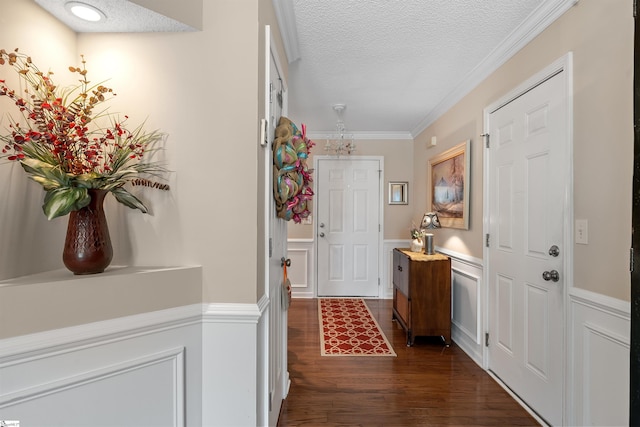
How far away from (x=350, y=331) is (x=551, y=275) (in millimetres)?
1949

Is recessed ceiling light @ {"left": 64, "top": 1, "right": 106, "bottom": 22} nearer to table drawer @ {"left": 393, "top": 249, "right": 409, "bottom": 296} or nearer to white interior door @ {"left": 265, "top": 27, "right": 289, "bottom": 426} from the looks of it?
white interior door @ {"left": 265, "top": 27, "right": 289, "bottom": 426}

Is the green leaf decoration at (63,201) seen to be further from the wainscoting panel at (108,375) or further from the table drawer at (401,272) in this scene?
the table drawer at (401,272)

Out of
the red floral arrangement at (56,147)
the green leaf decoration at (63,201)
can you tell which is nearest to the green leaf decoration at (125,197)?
the red floral arrangement at (56,147)

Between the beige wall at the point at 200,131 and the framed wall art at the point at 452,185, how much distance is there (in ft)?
7.02

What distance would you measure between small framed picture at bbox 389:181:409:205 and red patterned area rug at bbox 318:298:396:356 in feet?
5.08

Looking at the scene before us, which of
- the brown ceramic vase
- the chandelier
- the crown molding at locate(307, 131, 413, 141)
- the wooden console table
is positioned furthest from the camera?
the crown molding at locate(307, 131, 413, 141)

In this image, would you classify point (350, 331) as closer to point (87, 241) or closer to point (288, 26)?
point (87, 241)

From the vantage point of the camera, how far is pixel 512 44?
201 cm

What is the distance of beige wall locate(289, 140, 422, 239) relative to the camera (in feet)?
14.5

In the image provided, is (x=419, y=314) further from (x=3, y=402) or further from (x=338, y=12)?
(x=3, y=402)

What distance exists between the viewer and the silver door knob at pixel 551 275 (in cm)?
168

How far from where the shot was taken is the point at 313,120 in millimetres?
3797

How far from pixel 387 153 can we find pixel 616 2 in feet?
10.3

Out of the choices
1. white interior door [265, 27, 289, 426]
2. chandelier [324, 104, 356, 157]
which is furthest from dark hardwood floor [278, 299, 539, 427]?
chandelier [324, 104, 356, 157]
